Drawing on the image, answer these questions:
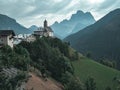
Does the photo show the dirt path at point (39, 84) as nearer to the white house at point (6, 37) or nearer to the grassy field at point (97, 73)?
the white house at point (6, 37)

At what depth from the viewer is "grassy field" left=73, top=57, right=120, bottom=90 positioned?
114519mm

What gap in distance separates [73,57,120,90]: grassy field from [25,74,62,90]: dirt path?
24640 millimetres

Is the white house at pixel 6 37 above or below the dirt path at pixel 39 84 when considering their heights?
Answer: above

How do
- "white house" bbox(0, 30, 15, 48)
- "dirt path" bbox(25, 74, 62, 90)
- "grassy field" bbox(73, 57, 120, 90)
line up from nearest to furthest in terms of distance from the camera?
"dirt path" bbox(25, 74, 62, 90) → "white house" bbox(0, 30, 15, 48) → "grassy field" bbox(73, 57, 120, 90)

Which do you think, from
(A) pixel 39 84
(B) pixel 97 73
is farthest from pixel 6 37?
(B) pixel 97 73

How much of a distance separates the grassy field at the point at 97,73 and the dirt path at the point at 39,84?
24.6 metres

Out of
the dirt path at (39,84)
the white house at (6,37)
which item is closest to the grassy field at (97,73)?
the dirt path at (39,84)

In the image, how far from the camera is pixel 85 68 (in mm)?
127000

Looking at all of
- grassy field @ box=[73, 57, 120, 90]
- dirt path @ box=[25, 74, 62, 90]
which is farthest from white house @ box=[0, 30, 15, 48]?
grassy field @ box=[73, 57, 120, 90]

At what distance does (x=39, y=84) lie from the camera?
80688mm

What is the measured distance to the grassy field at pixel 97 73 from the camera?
114519mm

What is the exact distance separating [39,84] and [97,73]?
1895 inches

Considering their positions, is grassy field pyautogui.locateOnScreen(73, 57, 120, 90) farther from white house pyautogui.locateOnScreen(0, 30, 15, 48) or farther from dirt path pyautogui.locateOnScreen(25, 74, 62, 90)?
white house pyautogui.locateOnScreen(0, 30, 15, 48)

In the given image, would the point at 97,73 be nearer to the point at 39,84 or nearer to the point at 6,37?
the point at 6,37
